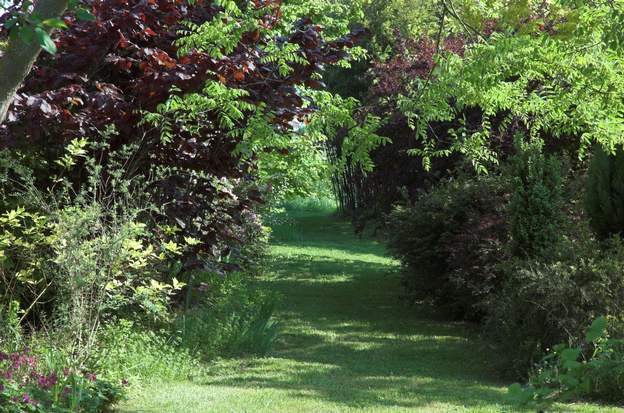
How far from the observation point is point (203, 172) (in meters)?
8.17

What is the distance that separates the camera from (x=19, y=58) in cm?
415

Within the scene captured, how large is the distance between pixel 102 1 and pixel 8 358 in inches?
135

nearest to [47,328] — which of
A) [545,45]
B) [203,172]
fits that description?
[203,172]

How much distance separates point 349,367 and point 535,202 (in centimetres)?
308

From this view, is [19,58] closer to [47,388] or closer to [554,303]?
[47,388]

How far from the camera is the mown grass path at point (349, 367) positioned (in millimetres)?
6496

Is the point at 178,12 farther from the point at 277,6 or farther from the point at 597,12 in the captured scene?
the point at 597,12

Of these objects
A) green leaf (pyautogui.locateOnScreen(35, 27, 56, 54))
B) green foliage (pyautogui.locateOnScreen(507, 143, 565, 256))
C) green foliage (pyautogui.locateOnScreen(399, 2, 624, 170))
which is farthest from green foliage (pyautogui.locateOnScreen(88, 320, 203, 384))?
green foliage (pyautogui.locateOnScreen(507, 143, 565, 256))

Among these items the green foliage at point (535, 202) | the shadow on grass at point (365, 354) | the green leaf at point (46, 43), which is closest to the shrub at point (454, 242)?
the shadow on grass at point (365, 354)

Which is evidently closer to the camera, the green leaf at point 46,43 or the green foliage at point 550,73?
the green leaf at point 46,43

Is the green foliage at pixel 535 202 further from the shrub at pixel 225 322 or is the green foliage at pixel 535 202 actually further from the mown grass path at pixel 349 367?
the shrub at pixel 225 322

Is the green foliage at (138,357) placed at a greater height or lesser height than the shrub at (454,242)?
lesser

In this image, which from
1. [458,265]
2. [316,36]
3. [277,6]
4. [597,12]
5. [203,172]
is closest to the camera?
[597,12]

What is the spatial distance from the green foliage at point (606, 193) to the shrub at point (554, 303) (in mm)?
2055
